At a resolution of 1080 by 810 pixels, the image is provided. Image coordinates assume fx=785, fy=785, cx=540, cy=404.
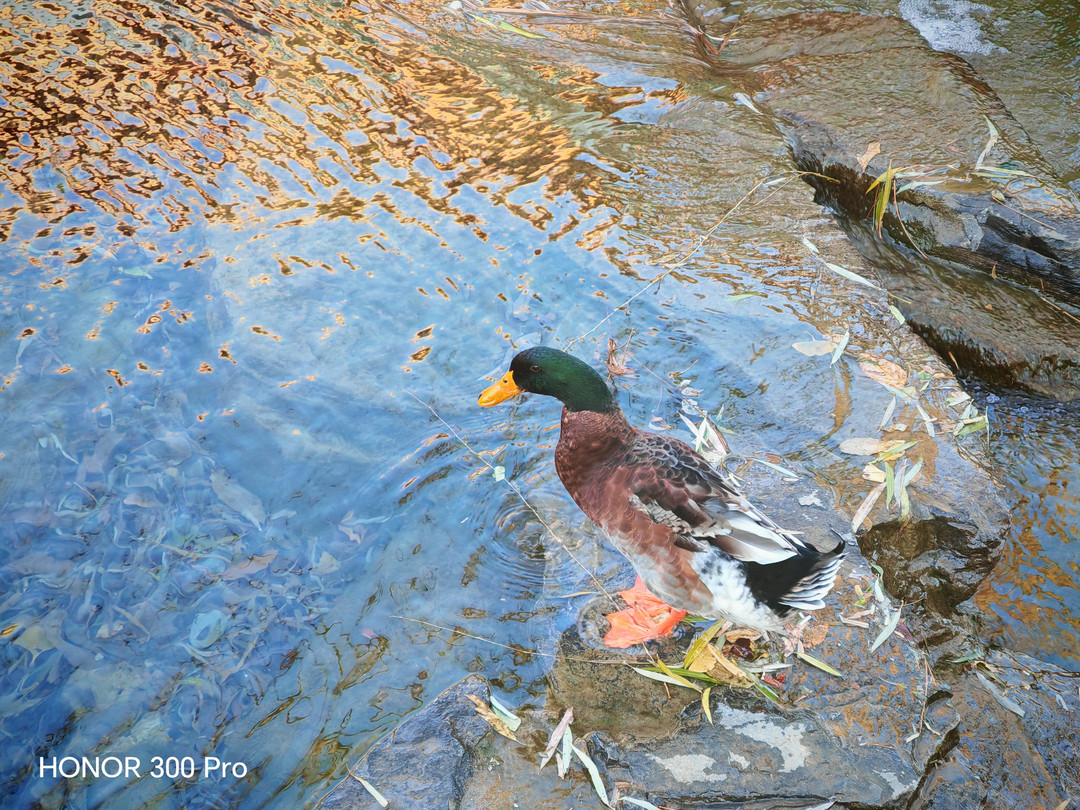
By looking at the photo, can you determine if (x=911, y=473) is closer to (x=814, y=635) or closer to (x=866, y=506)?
(x=866, y=506)

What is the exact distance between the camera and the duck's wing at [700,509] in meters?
2.38

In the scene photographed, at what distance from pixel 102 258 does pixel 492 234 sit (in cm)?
189

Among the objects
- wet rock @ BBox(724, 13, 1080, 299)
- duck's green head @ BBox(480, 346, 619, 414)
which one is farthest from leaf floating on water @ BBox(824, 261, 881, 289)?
duck's green head @ BBox(480, 346, 619, 414)

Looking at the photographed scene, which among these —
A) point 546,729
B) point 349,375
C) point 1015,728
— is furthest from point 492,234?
point 1015,728

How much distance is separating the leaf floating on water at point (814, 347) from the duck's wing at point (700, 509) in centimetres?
113

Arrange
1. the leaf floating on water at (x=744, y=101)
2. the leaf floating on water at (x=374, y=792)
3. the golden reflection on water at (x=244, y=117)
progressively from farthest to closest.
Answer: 1. the leaf floating on water at (x=744, y=101)
2. the golden reflection on water at (x=244, y=117)
3. the leaf floating on water at (x=374, y=792)

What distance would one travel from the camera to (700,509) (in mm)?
2471

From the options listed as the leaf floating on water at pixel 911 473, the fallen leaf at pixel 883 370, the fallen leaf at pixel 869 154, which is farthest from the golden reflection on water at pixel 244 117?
the leaf floating on water at pixel 911 473

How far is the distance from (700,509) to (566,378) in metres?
0.71

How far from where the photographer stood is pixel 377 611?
2.80 m

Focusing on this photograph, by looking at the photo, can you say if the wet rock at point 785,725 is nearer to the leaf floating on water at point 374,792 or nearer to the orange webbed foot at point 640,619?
the orange webbed foot at point 640,619

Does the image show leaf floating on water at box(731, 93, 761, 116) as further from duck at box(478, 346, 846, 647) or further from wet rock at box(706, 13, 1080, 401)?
duck at box(478, 346, 846, 647)

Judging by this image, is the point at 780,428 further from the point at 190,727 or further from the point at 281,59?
the point at 281,59

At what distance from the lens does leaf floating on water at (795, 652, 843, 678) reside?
246 cm
